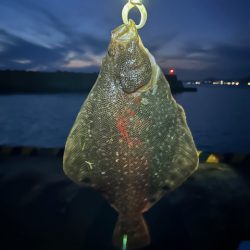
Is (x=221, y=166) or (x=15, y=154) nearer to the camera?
(x=221, y=166)

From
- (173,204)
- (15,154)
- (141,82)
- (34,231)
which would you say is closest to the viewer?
(141,82)

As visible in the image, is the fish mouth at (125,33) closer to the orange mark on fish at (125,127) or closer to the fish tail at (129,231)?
the orange mark on fish at (125,127)

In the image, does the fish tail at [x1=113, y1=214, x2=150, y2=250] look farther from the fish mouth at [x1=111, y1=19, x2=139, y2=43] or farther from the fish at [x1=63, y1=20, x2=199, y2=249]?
the fish mouth at [x1=111, y1=19, x2=139, y2=43]

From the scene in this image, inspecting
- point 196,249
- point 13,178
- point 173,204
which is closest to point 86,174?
point 196,249

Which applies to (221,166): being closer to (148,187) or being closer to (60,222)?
(60,222)

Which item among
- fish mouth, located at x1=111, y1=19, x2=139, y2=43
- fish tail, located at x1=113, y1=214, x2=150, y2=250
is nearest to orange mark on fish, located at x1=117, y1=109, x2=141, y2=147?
fish mouth, located at x1=111, y1=19, x2=139, y2=43

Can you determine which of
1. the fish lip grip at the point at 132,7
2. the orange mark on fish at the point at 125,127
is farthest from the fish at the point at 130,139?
the fish lip grip at the point at 132,7

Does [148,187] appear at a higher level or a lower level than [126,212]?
higher
